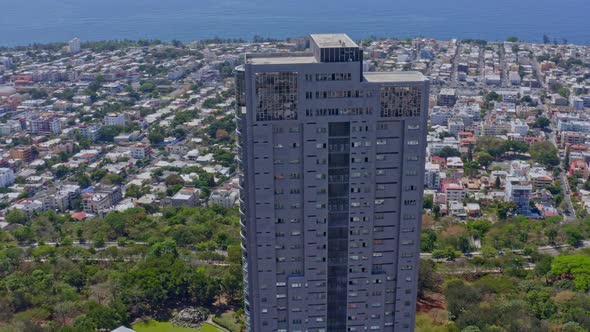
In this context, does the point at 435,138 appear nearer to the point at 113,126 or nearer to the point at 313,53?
the point at 113,126

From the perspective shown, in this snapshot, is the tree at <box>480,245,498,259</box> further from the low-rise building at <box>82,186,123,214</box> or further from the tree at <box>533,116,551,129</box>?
the tree at <box>533,116,551,129</box>

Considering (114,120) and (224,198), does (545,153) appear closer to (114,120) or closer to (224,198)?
(224,198)

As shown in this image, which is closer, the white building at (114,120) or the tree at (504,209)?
the tree at (504,209)

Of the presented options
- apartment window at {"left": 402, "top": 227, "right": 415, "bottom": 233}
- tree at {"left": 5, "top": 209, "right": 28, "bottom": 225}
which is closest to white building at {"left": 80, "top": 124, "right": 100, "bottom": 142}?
tree at {"left": 5, "top": 209, "right": 28, "bottom": 225}

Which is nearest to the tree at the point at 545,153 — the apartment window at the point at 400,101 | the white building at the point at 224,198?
the white building at the point at 224,198

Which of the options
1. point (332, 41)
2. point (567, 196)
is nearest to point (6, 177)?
point (332, 41)

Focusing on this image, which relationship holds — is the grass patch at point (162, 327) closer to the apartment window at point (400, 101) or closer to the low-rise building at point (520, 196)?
the apartment window at point (400, 101)
